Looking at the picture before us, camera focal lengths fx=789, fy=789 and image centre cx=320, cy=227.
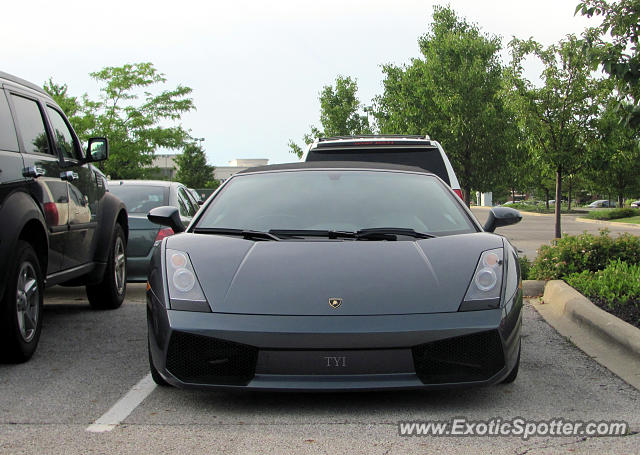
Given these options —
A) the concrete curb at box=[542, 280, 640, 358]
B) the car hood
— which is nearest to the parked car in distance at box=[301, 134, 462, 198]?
the concrete curb at box=[542, 280, 640, 358]

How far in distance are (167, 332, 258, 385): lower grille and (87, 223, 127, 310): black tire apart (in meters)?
4.10

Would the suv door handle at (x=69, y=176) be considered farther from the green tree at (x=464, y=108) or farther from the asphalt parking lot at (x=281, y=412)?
the green tree at (x=464, y=108)

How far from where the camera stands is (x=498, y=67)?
31.6m

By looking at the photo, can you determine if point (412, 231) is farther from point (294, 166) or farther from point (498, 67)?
point (498, 67)

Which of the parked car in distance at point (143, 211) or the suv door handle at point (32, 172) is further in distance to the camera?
the parked car in distance at point (143, 211)

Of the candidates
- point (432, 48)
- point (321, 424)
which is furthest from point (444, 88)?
point (321, 424)

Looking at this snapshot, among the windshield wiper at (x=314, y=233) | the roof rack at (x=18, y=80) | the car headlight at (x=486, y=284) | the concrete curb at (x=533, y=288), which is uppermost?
the roof rack at (x=18, y=80)

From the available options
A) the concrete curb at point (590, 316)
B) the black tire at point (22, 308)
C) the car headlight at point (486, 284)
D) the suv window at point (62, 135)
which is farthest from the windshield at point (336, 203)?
the suv window at point (62, 135)

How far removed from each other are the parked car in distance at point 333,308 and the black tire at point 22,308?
1.28 metres

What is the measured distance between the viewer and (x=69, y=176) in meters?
6.88

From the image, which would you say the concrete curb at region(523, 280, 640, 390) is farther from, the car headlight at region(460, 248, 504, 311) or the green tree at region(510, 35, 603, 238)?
the green tree at region(510, 35, 603, 238)

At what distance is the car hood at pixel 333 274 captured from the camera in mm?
4109

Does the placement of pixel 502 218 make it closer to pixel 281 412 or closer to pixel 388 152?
pixel 281 412

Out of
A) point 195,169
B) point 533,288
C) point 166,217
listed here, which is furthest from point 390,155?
point 195,169
